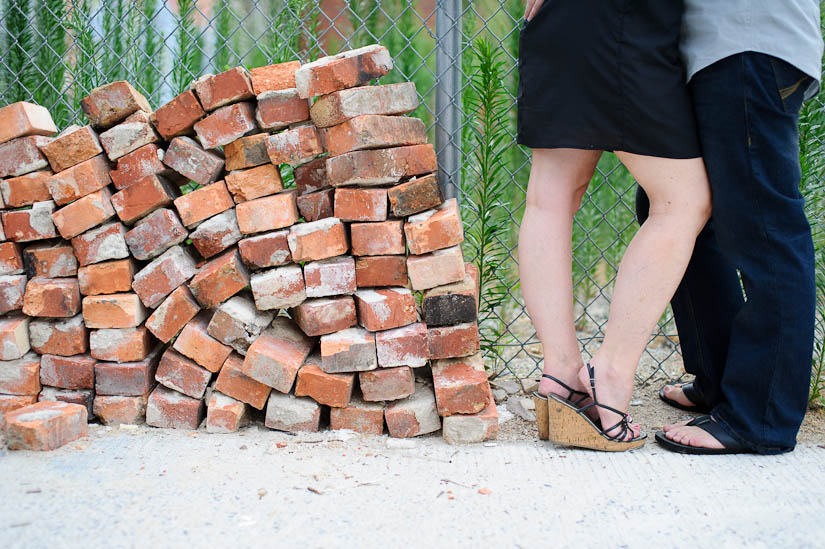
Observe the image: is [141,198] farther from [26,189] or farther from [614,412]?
[614,412]

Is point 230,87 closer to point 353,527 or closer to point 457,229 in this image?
point 457,229

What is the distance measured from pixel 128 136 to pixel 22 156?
335mm

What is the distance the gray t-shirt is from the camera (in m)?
1.57

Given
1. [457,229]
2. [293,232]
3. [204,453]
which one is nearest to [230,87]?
[293,232]

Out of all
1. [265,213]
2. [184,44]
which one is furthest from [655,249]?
[184,44]

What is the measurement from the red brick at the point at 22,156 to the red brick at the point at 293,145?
0.69m

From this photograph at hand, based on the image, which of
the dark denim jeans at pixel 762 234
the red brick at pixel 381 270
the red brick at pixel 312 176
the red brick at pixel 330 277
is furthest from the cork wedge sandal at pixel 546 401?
the red brick at pixel 312 176

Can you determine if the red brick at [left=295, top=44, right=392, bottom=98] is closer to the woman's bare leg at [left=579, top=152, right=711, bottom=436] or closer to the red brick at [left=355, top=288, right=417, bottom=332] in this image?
the red brick at [left=355, top=288, right=417, bottom=332]

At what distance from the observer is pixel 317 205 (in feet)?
6.27

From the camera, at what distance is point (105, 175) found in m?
1.95

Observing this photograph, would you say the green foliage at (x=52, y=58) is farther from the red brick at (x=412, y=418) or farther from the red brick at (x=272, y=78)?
the red brick at (x=412, y=418)

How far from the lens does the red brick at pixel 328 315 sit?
188 cm

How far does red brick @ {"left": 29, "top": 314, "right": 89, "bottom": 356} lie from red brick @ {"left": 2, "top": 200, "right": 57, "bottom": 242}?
25 centimetres

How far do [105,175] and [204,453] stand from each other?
0.86 meters
